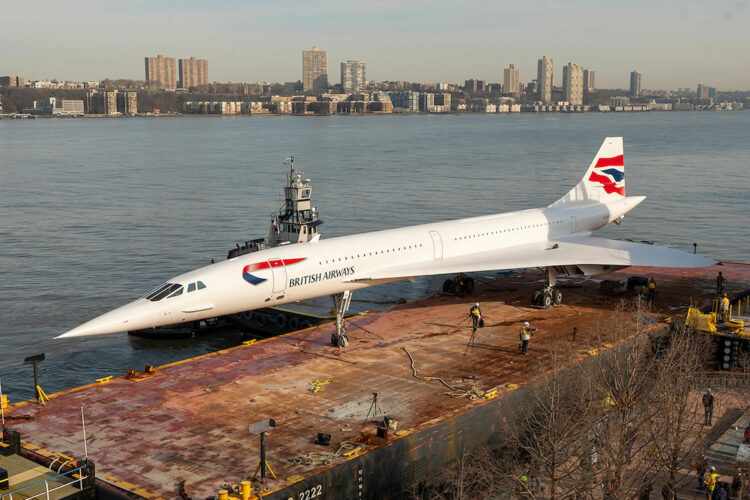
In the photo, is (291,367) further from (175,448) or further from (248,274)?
(175,448)

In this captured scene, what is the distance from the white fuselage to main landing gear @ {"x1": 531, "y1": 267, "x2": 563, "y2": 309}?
3.30 m

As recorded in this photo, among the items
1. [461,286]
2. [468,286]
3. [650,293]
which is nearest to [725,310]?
[650,293]

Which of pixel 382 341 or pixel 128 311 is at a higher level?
pixel 128 311

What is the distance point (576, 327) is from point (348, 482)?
17694 mm

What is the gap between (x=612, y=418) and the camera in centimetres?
2359

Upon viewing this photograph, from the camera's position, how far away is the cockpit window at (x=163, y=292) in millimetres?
28484

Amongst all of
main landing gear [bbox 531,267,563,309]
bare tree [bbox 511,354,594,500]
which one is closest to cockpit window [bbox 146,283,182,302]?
bare tree [bbox 511,354,594,500]

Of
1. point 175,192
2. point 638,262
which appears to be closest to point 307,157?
point 175,192

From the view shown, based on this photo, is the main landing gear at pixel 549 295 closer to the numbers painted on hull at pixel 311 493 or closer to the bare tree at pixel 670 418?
the bare tree at pixel 670 418

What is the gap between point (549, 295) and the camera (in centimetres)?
4031

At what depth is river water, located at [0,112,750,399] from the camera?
49344mm

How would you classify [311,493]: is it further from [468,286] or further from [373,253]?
[468,286]

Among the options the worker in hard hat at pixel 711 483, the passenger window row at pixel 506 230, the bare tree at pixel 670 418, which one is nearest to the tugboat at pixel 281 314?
the passenger window row at pixel 506 230

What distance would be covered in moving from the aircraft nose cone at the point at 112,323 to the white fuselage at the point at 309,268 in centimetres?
3
